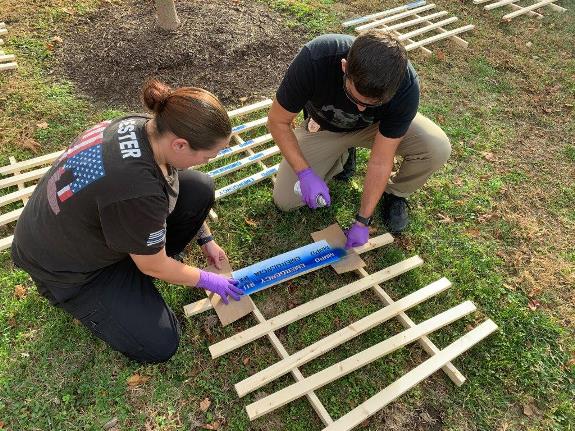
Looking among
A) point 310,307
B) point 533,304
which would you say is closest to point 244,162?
point 310,307

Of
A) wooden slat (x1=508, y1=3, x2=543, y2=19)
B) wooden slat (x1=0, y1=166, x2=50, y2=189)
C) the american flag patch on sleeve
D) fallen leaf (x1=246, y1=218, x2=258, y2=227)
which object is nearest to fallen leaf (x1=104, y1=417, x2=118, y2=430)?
the american flag patch on sleeve

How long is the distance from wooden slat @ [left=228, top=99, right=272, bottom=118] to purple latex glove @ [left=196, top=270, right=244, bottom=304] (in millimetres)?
1996

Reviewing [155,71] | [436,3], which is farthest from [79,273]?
[436,3]

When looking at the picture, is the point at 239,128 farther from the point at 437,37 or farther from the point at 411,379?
the point at 437,37

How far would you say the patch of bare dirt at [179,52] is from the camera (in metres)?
4.49

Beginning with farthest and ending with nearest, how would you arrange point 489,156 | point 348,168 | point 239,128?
point 489,156 → point 239,128 → point 348,168

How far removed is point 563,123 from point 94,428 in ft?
17.1

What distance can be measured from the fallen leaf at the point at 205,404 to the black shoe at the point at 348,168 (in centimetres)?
213

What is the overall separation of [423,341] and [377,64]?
1783mm

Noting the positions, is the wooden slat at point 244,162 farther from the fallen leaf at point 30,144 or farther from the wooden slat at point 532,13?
the wooden slat at point 532,13

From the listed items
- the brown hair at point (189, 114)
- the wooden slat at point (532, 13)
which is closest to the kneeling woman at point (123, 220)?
the brown hair at point (189, 114)

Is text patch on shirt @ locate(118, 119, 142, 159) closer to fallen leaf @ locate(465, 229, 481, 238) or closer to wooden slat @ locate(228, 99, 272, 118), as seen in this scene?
wooden slat @ locate(228, 99, 272, 118)

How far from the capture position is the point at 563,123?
4.67 metres

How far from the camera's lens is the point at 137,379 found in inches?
99.4
